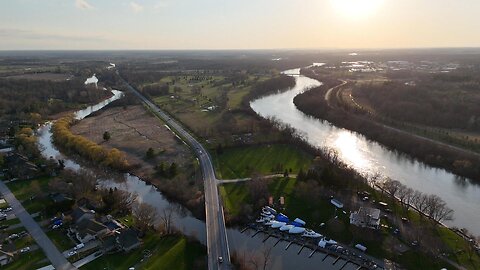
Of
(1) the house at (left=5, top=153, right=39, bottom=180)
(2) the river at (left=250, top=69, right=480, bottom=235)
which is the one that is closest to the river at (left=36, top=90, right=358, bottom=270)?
(1) the house at (left=5, top=153, right=39, bottom=180)

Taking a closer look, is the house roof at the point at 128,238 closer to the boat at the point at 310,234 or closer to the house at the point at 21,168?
the boat at the point at 310,234

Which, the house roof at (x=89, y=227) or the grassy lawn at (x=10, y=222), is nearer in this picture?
the house roof at (x=89, y=227)

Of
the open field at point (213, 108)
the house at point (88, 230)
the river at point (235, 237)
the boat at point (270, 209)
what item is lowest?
the river at point (235, 237)

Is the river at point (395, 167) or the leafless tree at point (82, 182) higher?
the leafless tree at point (82, 182)

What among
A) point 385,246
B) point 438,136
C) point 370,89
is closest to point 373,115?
point 438,136

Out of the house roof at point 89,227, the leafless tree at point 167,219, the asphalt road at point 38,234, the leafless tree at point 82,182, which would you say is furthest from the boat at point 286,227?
the leafless tree at point 82,182

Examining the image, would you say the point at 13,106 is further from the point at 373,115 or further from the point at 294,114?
the point at 373,115

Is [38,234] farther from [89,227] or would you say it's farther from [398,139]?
[398,139]

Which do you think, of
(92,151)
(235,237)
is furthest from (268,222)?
(92,151)
